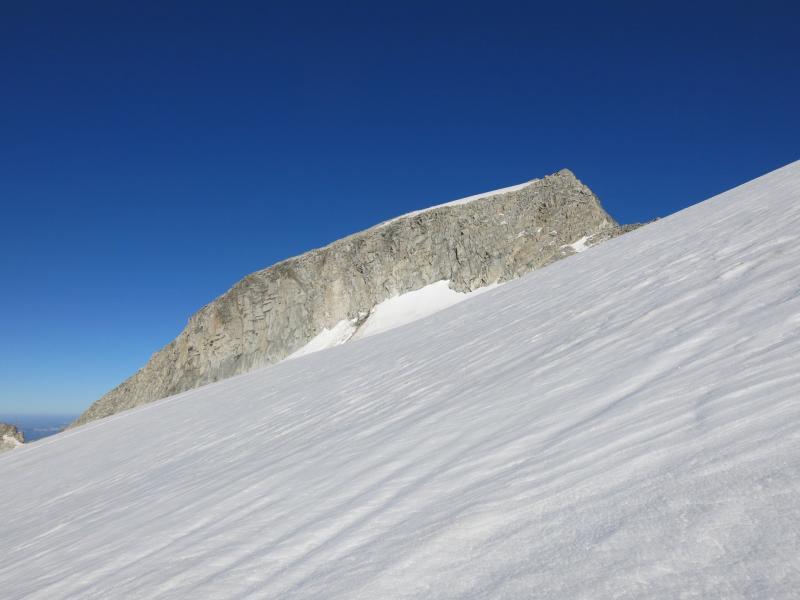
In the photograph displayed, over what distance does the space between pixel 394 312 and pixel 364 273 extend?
5.46 m

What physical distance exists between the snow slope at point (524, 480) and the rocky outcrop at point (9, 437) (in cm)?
4939

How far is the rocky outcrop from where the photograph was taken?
46725mm

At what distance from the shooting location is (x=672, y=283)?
536cm

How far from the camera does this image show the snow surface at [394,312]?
150 ft

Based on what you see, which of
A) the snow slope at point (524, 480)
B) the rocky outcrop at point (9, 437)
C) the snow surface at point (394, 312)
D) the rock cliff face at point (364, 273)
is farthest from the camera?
the rocky outcrop at point (9, 437)

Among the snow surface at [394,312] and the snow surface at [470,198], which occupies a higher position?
the snow surface at [470,198]

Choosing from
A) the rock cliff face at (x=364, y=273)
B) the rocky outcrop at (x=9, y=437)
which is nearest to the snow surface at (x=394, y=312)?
the rock cliff face at (x=364, y=273)

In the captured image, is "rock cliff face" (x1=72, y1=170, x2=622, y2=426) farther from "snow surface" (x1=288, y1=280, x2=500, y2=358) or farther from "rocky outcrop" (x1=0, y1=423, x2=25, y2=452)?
"rocky outcrop" (x1=0, y1=423, x2=25, y2=452)

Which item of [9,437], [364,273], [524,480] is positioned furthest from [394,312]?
[524,480]

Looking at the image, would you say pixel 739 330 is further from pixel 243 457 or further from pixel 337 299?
pixel 337 299

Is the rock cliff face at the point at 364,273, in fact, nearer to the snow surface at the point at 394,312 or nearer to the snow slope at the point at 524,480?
the snow surface at the point at 394,312

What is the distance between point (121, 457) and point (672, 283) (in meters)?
7.26

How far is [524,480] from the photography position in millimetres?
2184

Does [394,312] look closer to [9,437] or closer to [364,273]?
[364,273]
